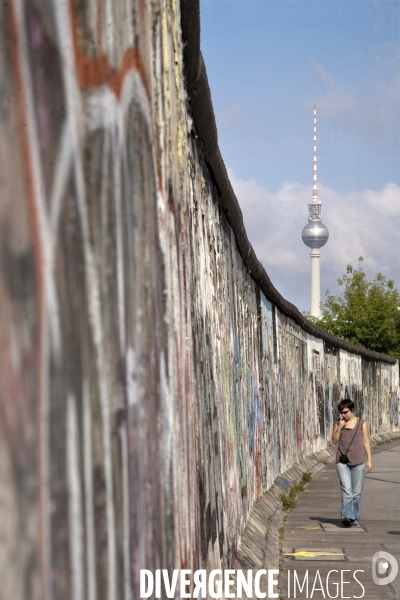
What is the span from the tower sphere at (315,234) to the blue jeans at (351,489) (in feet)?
583

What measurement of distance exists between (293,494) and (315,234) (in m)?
175

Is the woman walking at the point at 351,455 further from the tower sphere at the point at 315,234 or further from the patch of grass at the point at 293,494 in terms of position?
the tower sphere at the point at 315,234

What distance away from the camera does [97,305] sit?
2549 mm

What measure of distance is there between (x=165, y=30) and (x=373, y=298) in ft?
162

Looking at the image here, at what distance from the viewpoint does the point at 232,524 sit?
278 inches

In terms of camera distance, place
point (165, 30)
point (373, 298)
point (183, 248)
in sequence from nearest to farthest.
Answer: point (165, 30) → point (183, 248) → point (373, 298)

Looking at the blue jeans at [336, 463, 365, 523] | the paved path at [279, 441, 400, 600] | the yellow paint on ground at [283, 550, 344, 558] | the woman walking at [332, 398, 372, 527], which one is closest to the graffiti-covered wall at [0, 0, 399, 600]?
the paved path at [279, 441, 400, 600]

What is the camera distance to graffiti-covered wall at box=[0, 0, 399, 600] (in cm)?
196

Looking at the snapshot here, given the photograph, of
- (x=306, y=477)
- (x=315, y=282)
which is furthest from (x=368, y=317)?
(x=315, y=282)

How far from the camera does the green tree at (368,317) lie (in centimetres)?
5197

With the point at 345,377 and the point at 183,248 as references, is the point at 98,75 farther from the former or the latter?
the point at 345,377

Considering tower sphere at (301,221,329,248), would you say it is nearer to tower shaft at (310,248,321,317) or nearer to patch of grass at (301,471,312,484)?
tower shaft at (310,248,321,317)

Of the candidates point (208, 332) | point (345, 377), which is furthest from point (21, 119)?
point (345, 377)

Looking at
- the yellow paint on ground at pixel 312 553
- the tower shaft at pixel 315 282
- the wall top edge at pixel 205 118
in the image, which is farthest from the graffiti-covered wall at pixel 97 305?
the tower shaft at pixel 315 282
